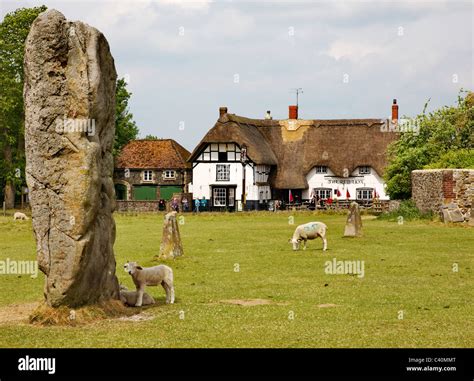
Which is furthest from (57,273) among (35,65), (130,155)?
(130,155)

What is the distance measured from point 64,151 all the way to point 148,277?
3.72 meters

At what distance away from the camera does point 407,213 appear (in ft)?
171

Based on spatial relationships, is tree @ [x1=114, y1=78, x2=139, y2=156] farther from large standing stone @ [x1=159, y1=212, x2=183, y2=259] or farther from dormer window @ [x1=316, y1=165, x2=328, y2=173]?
large standing stone @ [x1=159, y1=212, x2=183, y2=259]

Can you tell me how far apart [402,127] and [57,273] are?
5317 centimetres

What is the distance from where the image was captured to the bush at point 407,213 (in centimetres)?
5069

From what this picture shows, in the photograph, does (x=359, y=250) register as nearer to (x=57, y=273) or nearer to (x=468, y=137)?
(x=57, y=273)

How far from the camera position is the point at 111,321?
16422 millimetres

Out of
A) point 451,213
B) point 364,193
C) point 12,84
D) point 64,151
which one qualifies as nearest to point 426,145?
point 451,213

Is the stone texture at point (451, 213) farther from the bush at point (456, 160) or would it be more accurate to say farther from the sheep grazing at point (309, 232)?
the sheep grazing at point (309, 232)

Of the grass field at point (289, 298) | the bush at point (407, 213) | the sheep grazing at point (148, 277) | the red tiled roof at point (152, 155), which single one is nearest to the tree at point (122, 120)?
the red tiled roof at point (152, 155)

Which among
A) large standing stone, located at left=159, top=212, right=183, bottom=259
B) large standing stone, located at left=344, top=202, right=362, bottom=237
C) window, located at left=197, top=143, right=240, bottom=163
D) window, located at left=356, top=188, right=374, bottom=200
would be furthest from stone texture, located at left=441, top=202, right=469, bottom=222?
window, located at left=356, top=188, right=374, bottom=200

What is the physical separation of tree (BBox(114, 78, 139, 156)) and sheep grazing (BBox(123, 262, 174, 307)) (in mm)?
67951

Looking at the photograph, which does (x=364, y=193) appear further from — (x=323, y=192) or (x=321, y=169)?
(x=321, y=169)

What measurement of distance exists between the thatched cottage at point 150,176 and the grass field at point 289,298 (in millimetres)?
51962
